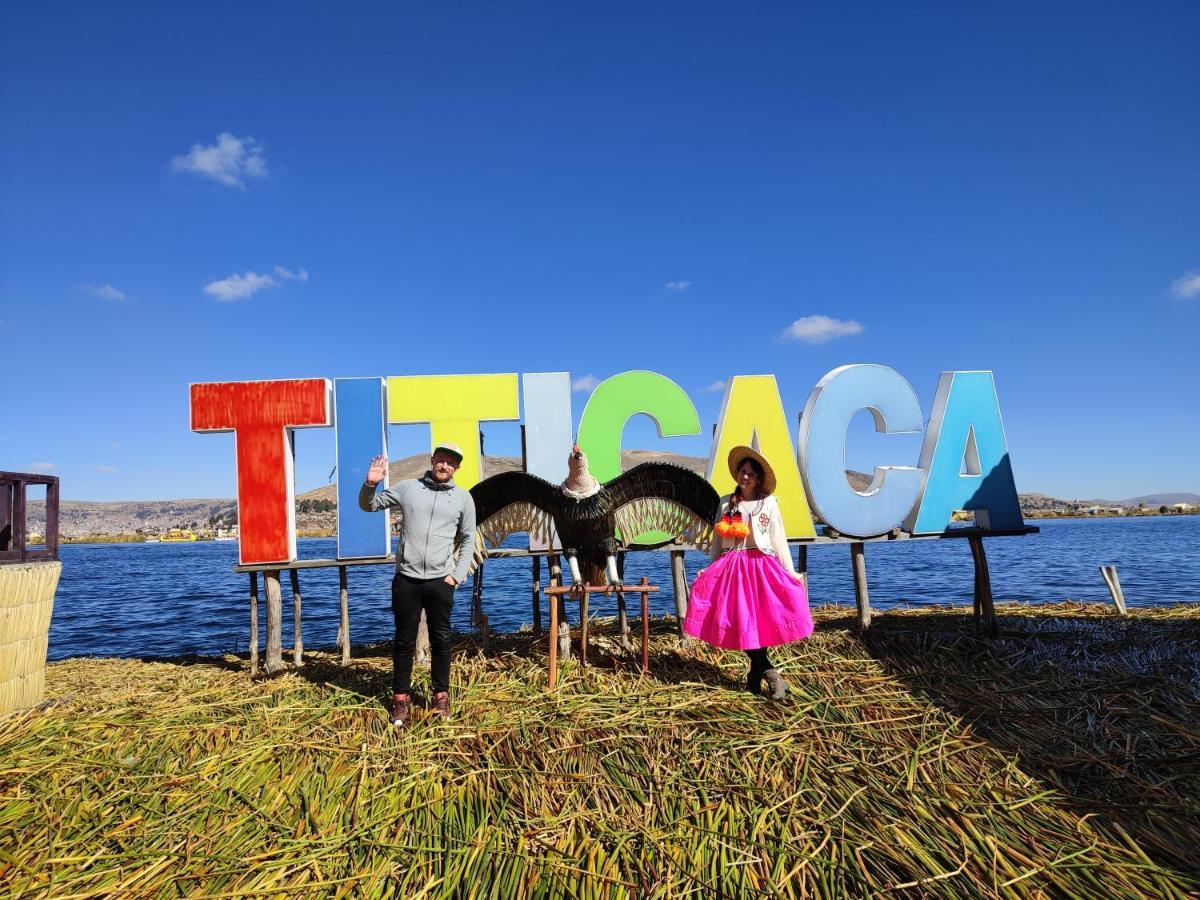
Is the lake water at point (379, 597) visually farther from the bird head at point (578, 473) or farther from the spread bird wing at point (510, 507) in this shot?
the bird head at point (578, 473)

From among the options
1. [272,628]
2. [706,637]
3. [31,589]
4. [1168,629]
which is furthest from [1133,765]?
[31,589]

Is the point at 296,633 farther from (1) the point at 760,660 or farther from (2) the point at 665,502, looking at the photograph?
(1) the point at 760,660

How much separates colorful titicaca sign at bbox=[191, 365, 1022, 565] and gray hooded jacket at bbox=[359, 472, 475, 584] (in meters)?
1.95

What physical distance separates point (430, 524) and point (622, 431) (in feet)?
10.8

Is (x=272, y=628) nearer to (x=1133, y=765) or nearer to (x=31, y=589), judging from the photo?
(x=31, y=589)

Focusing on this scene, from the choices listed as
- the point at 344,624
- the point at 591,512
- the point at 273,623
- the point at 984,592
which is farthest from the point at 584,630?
the point at 984,592

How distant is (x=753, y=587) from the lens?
534 centimetres

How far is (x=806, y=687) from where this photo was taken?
5.58 metres

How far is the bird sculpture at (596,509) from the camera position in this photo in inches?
247

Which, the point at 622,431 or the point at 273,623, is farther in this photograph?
the point at 622,431

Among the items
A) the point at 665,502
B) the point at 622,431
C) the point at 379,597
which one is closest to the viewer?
the point at 665,502

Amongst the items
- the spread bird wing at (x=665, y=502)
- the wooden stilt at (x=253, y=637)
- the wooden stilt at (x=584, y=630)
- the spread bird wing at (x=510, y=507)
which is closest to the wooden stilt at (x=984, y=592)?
the spread bird wing at (x=665, y=502)

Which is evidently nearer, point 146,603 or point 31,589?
point 31,589

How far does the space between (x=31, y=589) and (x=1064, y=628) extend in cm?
1180
